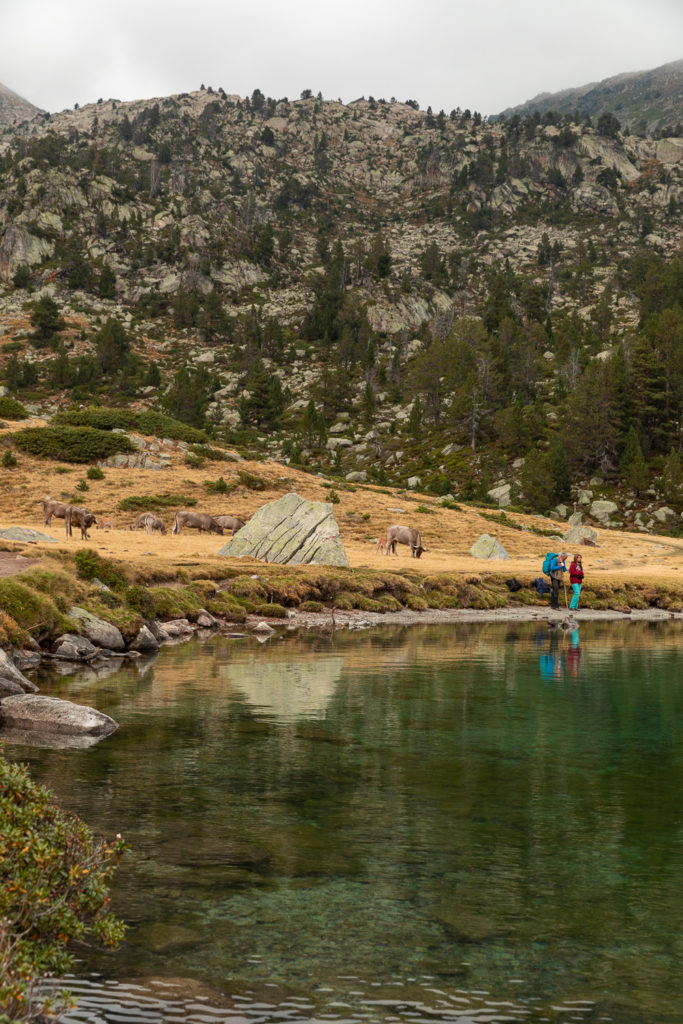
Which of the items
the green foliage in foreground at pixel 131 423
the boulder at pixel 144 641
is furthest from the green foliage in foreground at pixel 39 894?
the green foliage in foreground at pixel 131 423

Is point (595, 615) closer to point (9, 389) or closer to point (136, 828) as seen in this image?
point (136, 828)

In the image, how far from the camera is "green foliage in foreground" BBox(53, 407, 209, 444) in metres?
81.3

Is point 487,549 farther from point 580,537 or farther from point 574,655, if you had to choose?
point 574,655

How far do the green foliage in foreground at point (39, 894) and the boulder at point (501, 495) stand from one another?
8959cm

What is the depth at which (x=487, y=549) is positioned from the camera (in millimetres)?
58719

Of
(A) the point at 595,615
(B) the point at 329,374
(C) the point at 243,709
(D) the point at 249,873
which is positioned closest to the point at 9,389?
(B) the point at 329,374

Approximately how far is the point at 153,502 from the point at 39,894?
197 feet

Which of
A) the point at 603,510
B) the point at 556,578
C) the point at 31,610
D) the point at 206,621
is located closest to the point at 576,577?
the point at 556,578

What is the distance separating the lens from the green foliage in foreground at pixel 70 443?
243ft

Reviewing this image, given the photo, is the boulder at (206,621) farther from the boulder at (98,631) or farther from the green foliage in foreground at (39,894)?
the green foliage in foreground at (39,894)

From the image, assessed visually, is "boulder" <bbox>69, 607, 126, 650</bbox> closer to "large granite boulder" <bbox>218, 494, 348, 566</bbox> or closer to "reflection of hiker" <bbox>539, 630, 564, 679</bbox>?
"reflection of hiker" <bbox>539, 630, 564, 679</bbox>

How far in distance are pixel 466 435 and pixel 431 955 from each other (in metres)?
113

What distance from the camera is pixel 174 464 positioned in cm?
A: 7675

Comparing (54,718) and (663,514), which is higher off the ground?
(663,514)
